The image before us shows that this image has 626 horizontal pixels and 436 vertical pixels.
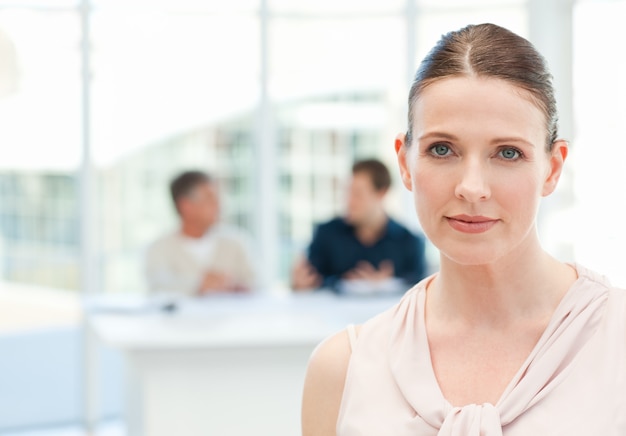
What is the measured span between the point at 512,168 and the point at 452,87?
0.12 meters

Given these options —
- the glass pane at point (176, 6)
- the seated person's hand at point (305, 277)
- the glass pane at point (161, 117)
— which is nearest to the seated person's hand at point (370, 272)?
the seated person's hand at point (305, 277)

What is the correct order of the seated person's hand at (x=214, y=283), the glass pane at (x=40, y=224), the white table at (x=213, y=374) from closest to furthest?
the white table at (x=213, y=374), the seated person's hand at (x=214, y=283), the glass pane at (x=40, y=224)

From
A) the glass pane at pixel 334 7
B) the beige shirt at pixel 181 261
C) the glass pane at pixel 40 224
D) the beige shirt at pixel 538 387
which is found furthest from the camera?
the glass pane at pixel 334 7

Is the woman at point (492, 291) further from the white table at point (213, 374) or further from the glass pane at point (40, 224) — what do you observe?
the glass pane at point (40, 224)

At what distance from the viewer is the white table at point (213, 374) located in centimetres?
393

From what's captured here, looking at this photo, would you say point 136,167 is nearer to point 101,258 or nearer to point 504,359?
point 101,258

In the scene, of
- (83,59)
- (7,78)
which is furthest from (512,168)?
(83,59)

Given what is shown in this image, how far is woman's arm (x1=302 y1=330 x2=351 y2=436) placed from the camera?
1319mm

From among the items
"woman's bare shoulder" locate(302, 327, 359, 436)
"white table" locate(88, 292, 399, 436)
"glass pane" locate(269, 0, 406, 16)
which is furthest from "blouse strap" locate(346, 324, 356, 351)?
"glass pane" locate(269, 0, 406, 16)

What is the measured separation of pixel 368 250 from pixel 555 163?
13.3 ft

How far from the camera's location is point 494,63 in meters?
1.18

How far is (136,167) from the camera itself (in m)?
6.96

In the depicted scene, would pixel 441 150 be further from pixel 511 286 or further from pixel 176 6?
pixel 176 6

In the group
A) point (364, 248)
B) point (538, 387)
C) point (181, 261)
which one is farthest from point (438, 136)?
point (181, 261)
